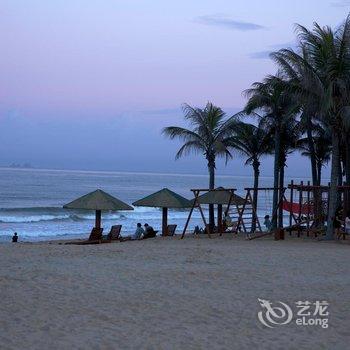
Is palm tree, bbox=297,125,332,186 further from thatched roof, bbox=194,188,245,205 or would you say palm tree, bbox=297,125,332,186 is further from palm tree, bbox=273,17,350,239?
palm tree, bbox=273,17,350,239

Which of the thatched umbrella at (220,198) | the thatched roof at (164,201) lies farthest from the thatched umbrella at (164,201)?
the thatched umbrella at (220,198)

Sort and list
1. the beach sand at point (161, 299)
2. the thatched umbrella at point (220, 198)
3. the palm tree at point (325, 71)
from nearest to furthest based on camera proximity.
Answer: the beach sand at point (161, 299)
the palm tree at point (325, 71)
the thatched umbrella at point (220, 198)

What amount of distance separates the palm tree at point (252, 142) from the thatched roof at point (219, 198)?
4.10 m

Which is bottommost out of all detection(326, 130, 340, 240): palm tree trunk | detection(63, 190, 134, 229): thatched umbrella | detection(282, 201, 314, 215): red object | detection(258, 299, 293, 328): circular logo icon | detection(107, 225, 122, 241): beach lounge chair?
detection(107, 225, 122, 241): beach lounge chair

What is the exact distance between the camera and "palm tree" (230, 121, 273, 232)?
90.2 ft

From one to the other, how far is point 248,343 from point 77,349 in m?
1.82

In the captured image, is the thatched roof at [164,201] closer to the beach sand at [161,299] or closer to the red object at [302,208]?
the red object at [302,208]

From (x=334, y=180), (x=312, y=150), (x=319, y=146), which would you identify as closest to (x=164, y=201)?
(x=334, y=180)

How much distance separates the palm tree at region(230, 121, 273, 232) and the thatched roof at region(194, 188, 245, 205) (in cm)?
410

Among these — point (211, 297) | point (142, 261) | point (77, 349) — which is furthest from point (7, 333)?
point (142, 261)

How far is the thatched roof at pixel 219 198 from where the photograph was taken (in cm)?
2311

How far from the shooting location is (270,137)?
1096 inches

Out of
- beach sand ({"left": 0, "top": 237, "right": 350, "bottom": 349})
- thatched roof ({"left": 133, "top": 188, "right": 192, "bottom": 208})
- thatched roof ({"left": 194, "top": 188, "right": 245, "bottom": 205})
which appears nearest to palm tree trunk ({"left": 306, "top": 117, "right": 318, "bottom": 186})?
thatched roof ({"left": 194, "top": 188, "right": 245, "bottom": 205})

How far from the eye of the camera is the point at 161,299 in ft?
27.5
